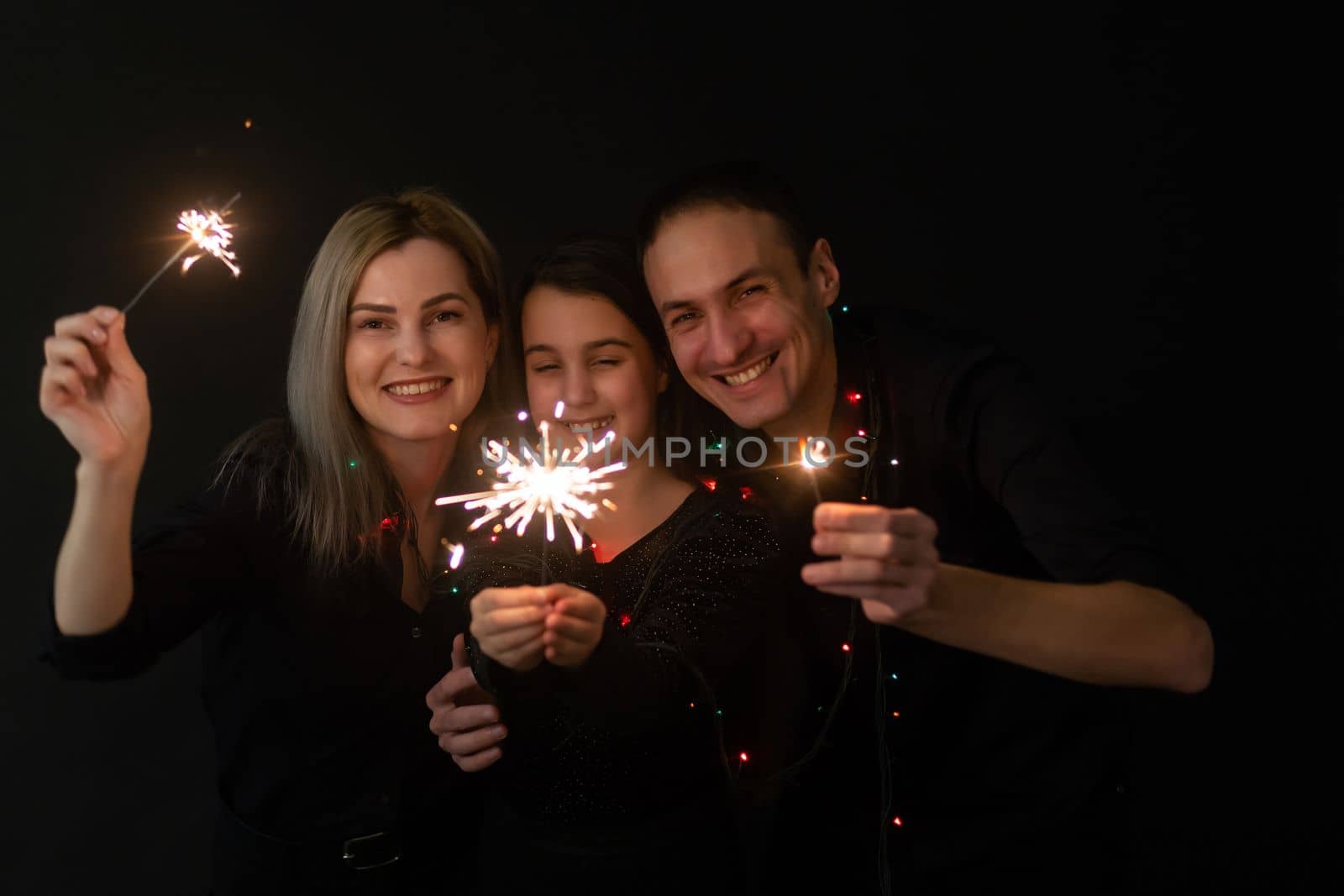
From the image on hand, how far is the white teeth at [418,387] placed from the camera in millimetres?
1923

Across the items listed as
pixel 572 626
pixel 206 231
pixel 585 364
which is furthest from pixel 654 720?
pixel 206 231

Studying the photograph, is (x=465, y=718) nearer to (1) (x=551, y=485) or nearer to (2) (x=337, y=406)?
(1) (x=551, y=485)

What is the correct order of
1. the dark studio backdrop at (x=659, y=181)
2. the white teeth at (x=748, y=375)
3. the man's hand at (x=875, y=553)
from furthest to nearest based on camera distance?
the dark studio backdrop at (x=659, y=181)
the white teeth at (x=748, y=375)
the man's hand at (x=875, y=553)

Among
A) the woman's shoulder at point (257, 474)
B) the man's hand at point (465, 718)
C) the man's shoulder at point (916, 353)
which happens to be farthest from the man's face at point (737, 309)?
the woman's shoulder at point (257, 474)

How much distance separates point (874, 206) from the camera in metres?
2.47

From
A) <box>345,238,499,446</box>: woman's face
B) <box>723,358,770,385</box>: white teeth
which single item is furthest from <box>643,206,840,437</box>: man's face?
<box>345,238,499,446</box>: woman's face

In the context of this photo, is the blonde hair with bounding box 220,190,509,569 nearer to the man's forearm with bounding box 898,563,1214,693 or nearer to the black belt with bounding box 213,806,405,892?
the black belt with bounding box 213,806,405,892

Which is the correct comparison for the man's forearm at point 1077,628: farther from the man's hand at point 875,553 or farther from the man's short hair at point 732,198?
the man's short hair at point 732,198

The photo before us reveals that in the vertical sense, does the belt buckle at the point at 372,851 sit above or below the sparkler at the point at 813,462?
below

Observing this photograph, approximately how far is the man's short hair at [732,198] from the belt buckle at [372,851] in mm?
1298

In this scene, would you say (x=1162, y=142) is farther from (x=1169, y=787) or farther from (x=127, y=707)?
(x=127, y=707)

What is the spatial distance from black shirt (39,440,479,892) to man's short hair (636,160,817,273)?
86 centimetres

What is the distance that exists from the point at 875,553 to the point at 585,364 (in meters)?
0.87

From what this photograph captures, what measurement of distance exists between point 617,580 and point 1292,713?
178 cm
